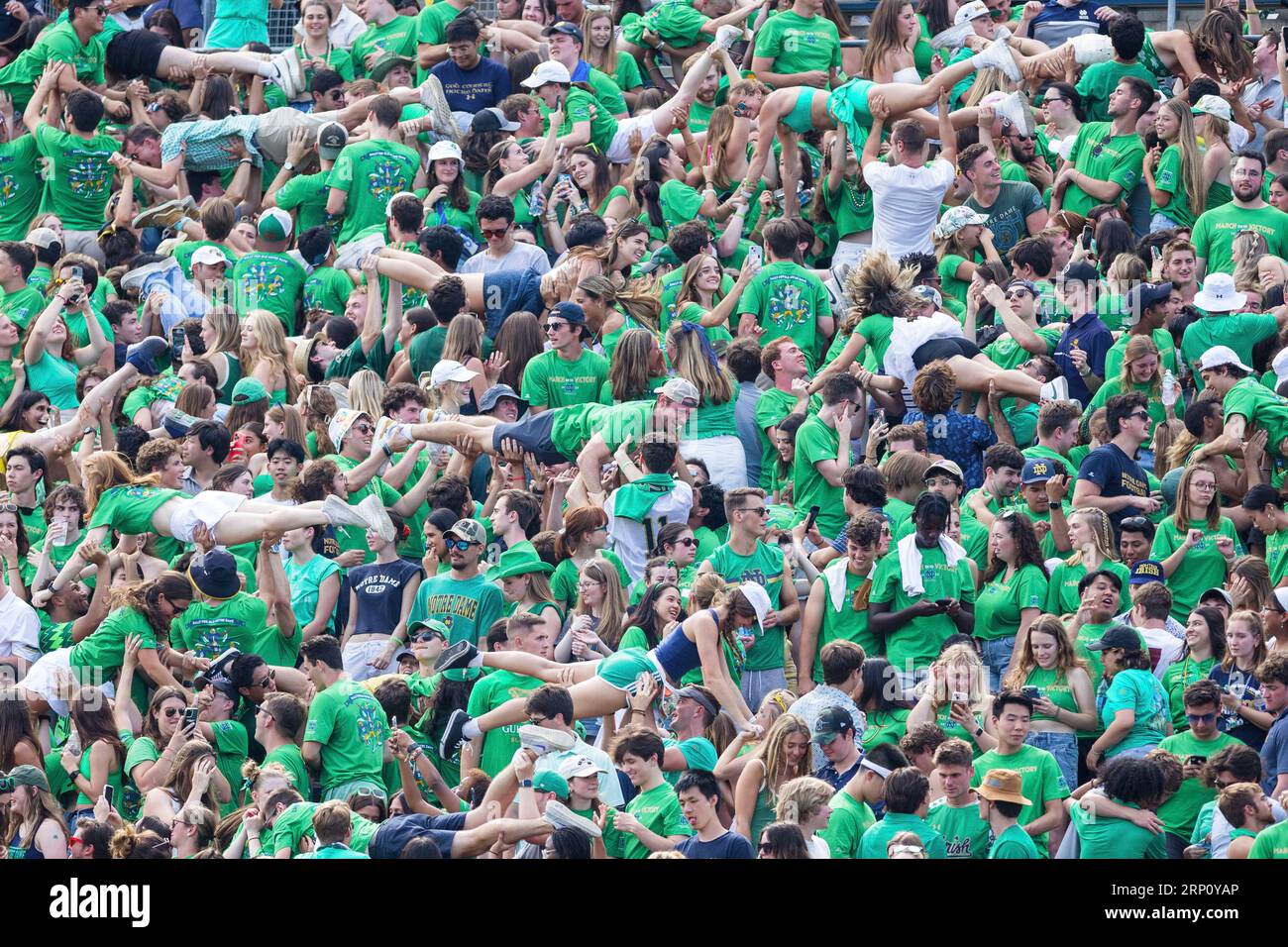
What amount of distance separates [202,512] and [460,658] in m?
2.20

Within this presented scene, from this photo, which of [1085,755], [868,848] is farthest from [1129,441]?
[868,848]

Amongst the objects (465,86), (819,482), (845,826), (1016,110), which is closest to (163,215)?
(465,86)

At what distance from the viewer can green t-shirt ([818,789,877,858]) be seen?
11.5 meters

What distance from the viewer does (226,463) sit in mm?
15078

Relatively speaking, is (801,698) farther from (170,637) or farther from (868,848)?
(170,637)

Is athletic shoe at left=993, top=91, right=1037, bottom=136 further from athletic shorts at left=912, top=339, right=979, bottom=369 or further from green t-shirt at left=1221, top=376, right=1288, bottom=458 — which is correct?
green t-shirt at left=1221, top=376, right=1288, bottom=458

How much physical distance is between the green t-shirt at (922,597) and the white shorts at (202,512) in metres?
3.57

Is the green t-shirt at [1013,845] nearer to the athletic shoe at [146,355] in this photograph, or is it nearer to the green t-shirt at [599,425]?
the green t-shirt at [599,425]

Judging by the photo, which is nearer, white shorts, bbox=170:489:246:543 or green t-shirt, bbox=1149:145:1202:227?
white shorts, bbox=170:489:246:543

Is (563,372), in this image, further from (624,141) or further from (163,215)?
(163,215)

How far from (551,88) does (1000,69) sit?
2966 millimetres

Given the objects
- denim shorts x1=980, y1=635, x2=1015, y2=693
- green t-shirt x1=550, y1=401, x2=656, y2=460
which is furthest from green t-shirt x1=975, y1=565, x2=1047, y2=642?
green t-shirt x1=550, y1=401, x2=656, y2=460

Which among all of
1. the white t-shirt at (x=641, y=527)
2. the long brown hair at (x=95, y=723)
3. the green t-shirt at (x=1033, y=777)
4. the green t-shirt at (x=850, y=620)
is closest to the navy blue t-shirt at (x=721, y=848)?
the green t-shirt at (x=1033, y=777)

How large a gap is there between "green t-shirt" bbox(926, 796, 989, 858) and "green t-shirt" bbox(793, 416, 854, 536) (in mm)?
2939
